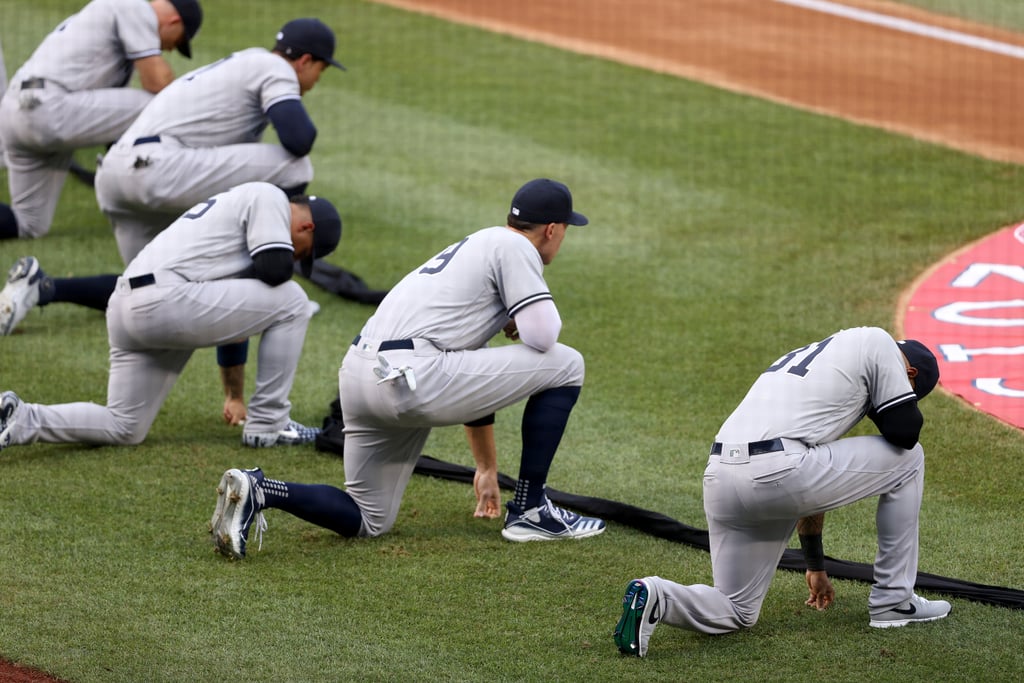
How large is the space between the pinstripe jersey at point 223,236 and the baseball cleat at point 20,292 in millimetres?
1528

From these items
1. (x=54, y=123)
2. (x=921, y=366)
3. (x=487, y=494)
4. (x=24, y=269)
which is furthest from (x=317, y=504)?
(x=54, y=123)

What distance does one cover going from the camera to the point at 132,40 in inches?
349

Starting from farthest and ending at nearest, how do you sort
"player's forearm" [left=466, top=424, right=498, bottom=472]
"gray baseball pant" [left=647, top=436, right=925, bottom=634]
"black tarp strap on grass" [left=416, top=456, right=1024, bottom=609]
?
"player's forearm" [left=466, top=424, right=498, bottom=472], "black tarp strap on grass" [left=416, top=456, right=1024, bottom=609], "gray baseball pant" [left=647, top=436, right=925, bottom=634]

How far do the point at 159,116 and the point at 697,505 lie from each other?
3.94m

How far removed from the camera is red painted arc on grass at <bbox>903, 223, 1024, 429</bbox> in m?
7.09

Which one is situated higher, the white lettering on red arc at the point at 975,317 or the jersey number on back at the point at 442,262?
the jersey number on back at the point at 442,262

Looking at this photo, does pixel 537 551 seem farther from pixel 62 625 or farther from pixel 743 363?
pixel 743 363

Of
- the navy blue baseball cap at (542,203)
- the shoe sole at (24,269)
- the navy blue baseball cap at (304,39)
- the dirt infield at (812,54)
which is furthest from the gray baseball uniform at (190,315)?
the dirt infield at (812,54)

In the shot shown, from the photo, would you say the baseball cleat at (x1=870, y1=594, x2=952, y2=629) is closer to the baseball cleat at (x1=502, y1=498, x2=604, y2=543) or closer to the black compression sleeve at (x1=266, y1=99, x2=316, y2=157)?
the baseball cleat at (x1=502, y1=498, x2=604, y2=543)

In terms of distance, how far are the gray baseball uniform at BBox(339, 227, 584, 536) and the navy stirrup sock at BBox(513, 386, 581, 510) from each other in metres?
0.05

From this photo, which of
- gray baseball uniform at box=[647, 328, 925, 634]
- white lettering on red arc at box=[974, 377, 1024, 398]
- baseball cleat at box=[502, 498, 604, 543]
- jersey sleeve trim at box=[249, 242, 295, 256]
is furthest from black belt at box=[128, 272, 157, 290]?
white lettering on red arc at box=[974, 377, 1024, 398]

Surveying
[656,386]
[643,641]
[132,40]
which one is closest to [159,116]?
[132,40]

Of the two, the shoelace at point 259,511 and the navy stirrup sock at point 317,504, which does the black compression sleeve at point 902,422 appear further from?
the shoelace at point 259,511

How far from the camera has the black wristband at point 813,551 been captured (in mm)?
4683
